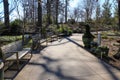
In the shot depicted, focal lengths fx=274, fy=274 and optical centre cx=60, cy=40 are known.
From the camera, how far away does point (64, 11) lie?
56.7m

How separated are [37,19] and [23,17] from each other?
795 inches

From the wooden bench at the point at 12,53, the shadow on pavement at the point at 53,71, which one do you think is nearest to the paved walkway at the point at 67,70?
the shadow on pavement at the point at 53,71

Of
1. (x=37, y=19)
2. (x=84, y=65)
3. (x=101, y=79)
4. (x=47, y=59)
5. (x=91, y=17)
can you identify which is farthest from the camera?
(x=91, y=17)

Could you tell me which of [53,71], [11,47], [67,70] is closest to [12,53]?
[11,47]

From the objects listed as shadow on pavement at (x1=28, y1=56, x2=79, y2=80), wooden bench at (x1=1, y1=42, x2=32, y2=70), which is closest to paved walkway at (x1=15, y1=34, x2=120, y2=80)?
shadow on pavement at (x1=28, y1=56, x2=79, y2=80)

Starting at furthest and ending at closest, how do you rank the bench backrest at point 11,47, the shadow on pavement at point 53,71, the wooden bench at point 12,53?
the bench backrest at point 11,47
the wooden bench at point 12,53
the shadow on pavement at point 53,71

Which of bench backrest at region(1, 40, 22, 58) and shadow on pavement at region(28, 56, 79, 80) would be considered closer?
shadow on pavement at region(28, 56, 79, 80)

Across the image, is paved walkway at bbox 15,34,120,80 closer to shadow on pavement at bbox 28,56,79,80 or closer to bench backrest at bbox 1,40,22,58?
shadow on pavement at bbox 28,56,79,80

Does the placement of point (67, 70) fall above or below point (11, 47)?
below

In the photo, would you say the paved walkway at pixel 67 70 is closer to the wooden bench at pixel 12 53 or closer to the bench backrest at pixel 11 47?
the wooden bench at pixel 12 53

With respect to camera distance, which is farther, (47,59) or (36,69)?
(47,59)

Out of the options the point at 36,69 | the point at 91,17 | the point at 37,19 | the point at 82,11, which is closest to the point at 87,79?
the point at 36,69

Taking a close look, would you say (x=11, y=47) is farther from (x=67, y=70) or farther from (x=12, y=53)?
(x=67, y=70)

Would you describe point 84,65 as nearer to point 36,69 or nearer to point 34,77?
point 36,69
